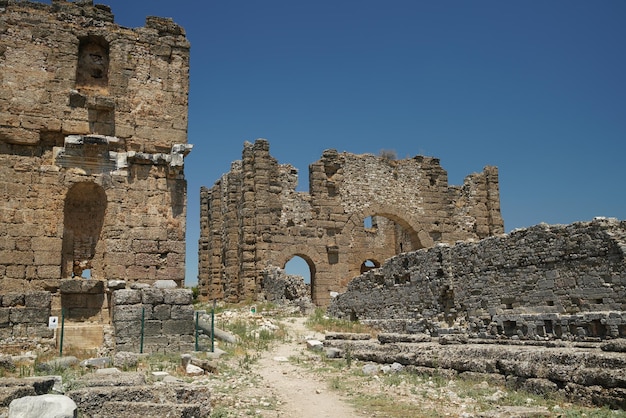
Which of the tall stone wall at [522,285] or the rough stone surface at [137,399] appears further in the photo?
the tall stone wall at [522,285]

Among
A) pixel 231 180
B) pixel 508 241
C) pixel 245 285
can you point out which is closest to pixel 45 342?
pixel 508 241

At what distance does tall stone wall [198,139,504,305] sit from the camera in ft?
72.9

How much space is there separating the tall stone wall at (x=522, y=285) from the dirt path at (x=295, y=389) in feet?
12.9

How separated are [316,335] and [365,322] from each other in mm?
2596

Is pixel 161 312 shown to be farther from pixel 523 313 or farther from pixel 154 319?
pixel 523 313

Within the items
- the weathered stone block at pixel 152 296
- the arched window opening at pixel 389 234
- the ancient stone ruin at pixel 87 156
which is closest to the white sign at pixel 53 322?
the ancient stone ruin at pixel 87 156

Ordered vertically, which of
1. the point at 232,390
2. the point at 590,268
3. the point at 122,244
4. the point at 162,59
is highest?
the point at 162,59

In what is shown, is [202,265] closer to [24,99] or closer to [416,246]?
[416,246]

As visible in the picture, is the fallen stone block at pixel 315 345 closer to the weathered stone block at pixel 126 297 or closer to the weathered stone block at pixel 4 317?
the weathered stone block at pixel 126 297

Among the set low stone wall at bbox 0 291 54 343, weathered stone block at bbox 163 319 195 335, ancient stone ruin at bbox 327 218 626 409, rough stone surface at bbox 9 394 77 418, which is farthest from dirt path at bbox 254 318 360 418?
low stone wall at bbox 0 291 54 343

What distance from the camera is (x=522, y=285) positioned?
12.0m

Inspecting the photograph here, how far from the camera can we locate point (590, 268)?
1074cm

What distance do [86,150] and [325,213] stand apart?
41.9 ft

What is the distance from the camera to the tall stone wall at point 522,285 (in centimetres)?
1041
